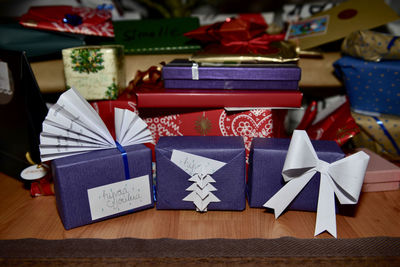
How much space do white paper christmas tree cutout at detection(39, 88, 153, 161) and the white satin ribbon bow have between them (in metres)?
0.36

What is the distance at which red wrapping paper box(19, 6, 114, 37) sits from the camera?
861mm

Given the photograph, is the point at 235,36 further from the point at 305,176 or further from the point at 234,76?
the point at 305,176

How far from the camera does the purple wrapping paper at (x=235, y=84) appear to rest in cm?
74

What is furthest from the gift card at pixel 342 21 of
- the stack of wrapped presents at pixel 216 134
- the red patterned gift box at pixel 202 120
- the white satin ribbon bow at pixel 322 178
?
the white satin ribbon bow at pixel 322 178

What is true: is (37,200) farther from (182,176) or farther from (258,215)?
(258,215)

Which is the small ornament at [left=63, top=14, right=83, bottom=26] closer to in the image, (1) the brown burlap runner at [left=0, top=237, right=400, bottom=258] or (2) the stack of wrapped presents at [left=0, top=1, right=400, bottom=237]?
(2) the stack of wrapped presents at [left=0, top=1, right=400, bottom=237]

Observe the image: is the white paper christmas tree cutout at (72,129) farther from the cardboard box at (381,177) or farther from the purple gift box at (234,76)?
the cardboard box at (381,177)

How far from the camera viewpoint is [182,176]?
26.8 inches

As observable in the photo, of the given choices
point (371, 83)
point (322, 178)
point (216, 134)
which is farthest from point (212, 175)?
point (371, 83)

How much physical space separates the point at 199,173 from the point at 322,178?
0.86ft

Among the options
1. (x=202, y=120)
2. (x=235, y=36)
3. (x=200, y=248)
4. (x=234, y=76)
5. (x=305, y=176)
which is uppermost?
(x=235, y=36)

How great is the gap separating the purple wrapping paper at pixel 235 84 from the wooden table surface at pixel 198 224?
0.29 metres

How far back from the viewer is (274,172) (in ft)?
2.21

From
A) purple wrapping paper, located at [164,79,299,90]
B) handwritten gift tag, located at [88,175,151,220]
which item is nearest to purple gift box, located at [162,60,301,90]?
purple wrapping paper, located at [164,79,299,90]
